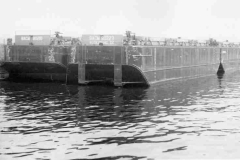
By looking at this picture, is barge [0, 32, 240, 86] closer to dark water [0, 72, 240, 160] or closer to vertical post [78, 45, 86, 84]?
vertical post [78, 45, 86, 84]

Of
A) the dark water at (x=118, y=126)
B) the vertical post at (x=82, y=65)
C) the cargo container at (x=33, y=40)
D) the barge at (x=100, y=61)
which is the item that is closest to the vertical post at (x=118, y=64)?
the barge at (x=100, y=61)

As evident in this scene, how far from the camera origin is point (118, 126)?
1742 cm

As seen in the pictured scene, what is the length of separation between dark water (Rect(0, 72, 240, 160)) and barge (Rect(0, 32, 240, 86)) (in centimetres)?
491

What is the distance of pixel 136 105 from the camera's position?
78.5ft

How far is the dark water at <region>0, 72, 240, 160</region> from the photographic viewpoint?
43.5 feet

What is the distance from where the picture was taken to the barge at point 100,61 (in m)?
33.8

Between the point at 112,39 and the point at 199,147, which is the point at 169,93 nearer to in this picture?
the point at 112,39

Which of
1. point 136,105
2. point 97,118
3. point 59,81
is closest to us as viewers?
point 97,118

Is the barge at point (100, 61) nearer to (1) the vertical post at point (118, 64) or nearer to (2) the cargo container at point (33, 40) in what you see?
(1) the vertical post at point (118, 64)

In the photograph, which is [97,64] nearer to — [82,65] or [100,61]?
[100,61]

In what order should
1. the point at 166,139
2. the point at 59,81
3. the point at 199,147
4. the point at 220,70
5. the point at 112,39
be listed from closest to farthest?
1. the point at 199,147
2. the point at 166,139
3. the point at 112,39
4. the point at 59,81
5. the point at 220,70

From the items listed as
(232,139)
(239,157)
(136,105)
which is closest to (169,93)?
(136,105)

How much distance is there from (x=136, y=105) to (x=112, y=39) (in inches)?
467

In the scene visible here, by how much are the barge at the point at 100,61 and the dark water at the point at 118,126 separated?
491cm
